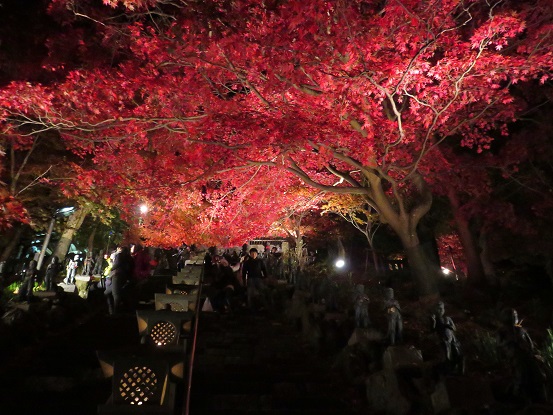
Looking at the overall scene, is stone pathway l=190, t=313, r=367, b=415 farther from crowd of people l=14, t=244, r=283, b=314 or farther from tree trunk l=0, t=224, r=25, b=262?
tree trunk l=0, t=224, r=25, b=262

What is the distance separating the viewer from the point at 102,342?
7.13 m

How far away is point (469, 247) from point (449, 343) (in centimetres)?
1238

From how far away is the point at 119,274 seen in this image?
962 cm

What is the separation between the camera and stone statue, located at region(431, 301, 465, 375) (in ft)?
15.7

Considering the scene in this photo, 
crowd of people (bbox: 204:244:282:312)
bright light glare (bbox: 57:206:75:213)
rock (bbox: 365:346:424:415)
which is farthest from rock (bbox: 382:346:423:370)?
bright light glare (bbox: 57:206:75:213)

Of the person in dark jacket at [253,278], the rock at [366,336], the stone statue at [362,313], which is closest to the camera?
the rock at [366,336]

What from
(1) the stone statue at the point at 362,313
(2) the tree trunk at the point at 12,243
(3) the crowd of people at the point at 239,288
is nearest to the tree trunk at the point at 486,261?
(3) the crowd of people at the point at 239,288

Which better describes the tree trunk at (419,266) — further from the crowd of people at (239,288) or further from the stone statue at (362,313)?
the crowd of people at (239,288)

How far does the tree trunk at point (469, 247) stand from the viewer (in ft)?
49.9

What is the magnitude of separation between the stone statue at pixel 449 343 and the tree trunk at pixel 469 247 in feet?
36.7

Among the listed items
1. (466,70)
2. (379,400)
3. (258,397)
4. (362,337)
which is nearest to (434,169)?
(466,70)

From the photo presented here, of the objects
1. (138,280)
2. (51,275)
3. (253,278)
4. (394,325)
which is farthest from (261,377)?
(51,275)

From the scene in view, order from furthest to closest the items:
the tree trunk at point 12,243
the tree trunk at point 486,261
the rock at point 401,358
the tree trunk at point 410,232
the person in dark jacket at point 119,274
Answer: the tree trunk at point 486,261
the tree trunk at point 12,243
the tree trunk at point 410,232
the person in dark jacket at point 119,274
the rock at point 401,358

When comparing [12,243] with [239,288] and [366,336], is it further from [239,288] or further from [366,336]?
[366,336]
